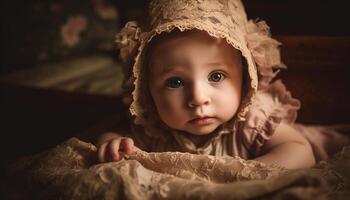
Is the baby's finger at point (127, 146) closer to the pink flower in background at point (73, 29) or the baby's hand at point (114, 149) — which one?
the baby's hand at point (114, 149)

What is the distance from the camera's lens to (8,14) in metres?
1.68

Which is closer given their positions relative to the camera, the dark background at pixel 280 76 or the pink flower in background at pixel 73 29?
the dark background at pixel 280 76

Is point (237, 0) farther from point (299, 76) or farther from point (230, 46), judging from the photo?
point (299, 76)

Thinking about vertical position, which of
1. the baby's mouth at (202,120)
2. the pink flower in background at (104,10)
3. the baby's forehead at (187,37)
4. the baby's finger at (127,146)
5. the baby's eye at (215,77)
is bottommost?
the baby's finger at (127,146)

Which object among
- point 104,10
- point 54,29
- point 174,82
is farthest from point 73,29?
point 174,82

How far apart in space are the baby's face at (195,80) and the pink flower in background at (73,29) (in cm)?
108

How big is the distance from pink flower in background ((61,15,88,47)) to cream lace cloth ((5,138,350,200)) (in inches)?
44.1

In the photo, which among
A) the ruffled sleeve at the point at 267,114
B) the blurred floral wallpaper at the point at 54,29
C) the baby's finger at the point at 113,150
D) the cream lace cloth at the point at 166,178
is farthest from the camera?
the blurred floral wallpaper at the point at 54,29

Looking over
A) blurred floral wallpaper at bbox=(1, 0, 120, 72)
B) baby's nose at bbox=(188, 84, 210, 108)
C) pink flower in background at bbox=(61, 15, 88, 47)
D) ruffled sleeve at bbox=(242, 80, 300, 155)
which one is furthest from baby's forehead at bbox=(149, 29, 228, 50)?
pink flower in background at bbox=(61, 15, 88, 47)

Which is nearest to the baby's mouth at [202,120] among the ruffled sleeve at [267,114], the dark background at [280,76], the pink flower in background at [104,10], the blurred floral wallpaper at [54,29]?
the ruffled sleeve at [267,114]

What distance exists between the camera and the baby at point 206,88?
83 centimetres

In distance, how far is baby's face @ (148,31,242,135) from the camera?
0.83m

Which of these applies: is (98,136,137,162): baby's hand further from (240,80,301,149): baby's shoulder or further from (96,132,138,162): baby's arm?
(240,80,301,149): baby's shoulder

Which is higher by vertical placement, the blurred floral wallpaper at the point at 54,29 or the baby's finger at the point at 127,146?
the blurred floral wallpaper at the point at 54,29
